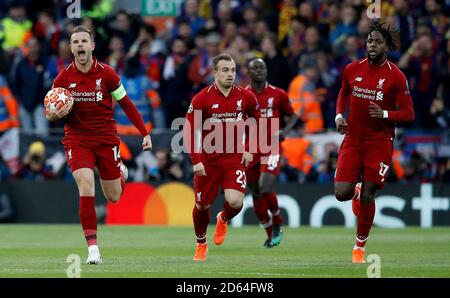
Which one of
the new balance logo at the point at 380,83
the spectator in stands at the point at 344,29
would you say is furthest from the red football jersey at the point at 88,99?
the spectator in stands at the point at 344,29

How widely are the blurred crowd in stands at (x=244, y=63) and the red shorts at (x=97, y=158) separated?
8774 mm

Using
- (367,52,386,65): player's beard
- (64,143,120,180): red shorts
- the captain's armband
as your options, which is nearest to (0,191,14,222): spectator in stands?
(64,143,120,180): red shorts

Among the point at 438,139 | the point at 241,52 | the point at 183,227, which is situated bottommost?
the point at 183,227

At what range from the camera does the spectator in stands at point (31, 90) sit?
2464 centimetres

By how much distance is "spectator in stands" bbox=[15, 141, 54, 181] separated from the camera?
23.5 metres

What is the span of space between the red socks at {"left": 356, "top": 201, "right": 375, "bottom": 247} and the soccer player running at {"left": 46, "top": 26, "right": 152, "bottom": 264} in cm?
269

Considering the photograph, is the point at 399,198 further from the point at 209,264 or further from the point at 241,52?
the point at 209,264

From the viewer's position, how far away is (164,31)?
2709cm

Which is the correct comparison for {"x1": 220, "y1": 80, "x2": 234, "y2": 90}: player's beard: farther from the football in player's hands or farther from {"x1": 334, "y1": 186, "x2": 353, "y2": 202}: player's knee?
the football in player's hands

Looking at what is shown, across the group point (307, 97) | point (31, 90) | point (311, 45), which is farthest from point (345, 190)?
point (31, 90)

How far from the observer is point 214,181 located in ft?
48.4

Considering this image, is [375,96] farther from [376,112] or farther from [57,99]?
[57,99]
